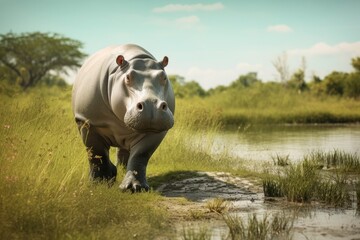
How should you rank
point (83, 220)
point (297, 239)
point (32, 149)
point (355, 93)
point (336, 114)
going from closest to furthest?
point (297, 239), point (83, 220), point (32, 149), point (336, 114), point (355, 93)

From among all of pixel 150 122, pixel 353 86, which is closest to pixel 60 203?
pixel 150 122

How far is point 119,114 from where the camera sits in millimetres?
6059

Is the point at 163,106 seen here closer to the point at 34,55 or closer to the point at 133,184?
the point at 133,184

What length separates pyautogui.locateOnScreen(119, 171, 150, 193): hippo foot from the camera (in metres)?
5.97

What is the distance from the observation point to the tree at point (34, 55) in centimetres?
3597

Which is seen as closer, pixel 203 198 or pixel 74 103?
pixel 203 198

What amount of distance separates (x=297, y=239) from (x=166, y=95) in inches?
92.8

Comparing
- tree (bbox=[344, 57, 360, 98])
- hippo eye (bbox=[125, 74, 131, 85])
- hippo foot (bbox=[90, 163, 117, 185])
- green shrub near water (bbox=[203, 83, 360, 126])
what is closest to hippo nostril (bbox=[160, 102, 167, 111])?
hippo eye (bbox=[125, 74, 131, 85])

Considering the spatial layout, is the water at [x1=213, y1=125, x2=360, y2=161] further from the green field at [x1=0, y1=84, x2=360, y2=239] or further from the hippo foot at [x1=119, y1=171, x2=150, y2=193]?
the hippo foot at [x1=119, y1=171, x2=150, y2=193]

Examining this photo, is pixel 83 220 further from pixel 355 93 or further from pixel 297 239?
pixel 355 93

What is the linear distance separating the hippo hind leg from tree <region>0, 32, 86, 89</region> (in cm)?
3006

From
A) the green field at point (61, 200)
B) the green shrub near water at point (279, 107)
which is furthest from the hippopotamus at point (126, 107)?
the green shrub near water at point (279, 107)

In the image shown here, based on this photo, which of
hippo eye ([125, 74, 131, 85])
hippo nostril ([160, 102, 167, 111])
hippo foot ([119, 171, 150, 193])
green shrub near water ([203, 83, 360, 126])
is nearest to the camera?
hippo nostril ([160, 102, 167, 111])

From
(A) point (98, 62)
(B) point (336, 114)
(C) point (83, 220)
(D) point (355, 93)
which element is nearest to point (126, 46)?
(A) point (98, 62)
